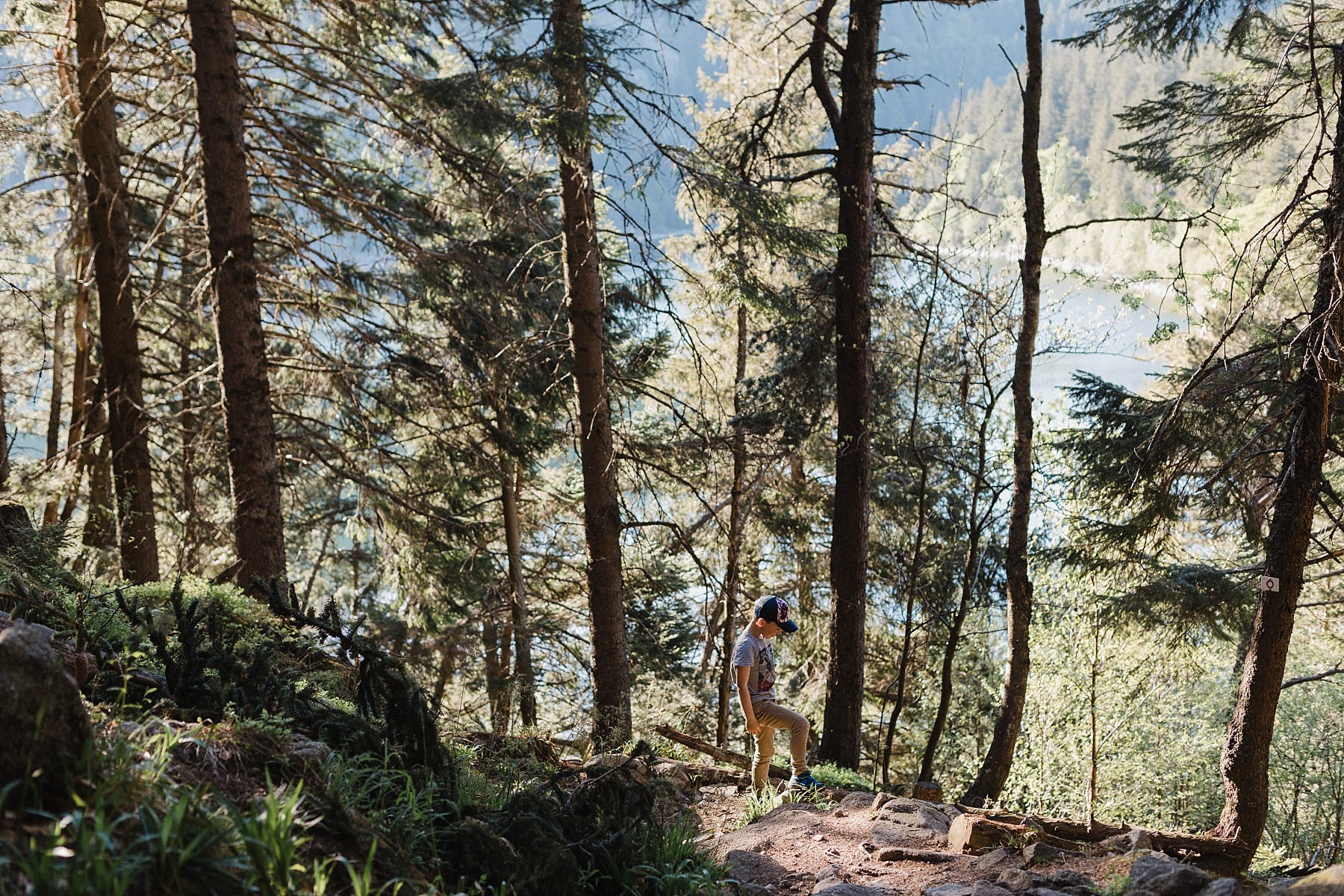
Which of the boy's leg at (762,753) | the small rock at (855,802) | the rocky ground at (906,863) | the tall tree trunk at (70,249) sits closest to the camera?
the rocky ground at (906,863)

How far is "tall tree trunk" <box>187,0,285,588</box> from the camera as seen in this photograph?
677cm

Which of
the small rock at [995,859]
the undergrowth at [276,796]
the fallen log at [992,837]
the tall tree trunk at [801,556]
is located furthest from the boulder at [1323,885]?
the tall tree trunk at [801,556]

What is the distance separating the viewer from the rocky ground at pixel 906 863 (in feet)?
12.2

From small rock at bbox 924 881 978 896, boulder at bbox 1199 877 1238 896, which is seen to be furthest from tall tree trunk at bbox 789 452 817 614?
boulder at bbox 1199 877 1238 896

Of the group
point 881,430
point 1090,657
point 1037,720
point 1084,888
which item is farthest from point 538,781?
point 1037,720

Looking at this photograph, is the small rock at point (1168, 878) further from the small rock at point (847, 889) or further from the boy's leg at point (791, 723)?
the boy's leg at point (791, 723)

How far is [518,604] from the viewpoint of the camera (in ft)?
44.2

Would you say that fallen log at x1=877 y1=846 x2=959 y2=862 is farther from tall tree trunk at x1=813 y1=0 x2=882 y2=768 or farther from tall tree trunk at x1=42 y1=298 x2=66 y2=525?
tall tree trunk at x1=42 y1=298 x2=66 y2=525

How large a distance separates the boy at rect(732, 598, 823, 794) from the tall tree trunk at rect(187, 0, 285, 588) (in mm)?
3920

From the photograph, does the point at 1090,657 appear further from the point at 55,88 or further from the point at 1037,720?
the point at 55,88

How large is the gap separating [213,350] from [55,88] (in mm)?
3796

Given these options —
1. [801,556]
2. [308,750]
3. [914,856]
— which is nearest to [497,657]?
[801,556]

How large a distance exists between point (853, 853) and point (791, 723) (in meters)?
1.56

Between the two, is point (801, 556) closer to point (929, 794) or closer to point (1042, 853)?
point (929, 794)
